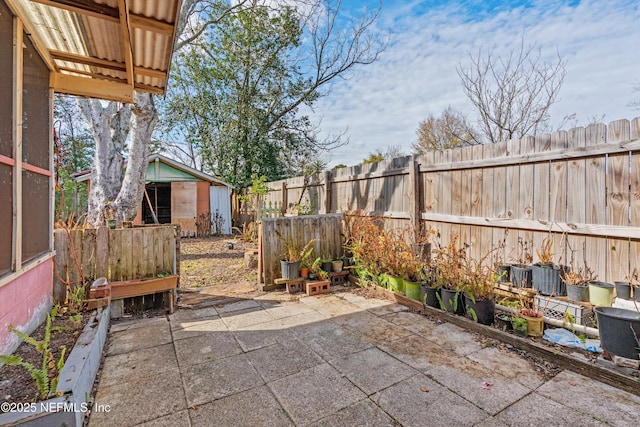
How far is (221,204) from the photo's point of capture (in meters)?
12.5

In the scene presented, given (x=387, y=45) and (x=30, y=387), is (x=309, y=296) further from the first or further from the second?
(x=387, y=45)

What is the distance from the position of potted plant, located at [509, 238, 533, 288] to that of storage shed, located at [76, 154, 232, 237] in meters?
10.9

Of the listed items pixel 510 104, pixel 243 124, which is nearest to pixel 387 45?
pixel 510 104

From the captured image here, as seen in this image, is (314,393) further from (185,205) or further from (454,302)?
(185,205)

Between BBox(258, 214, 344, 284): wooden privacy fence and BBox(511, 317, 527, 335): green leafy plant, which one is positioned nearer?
BBox(511, 317, 527, 335): green leafy plant

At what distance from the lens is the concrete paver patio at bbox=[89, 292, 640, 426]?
1.81m

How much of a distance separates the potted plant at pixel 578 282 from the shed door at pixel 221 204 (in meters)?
11.5

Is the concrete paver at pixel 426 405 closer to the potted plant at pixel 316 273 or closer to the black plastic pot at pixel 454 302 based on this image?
the black plastic pot at pixel 454 302

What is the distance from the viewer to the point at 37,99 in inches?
111

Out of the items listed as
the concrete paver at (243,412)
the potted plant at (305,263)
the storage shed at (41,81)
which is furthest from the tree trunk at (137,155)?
the concrete paver at (243,412)

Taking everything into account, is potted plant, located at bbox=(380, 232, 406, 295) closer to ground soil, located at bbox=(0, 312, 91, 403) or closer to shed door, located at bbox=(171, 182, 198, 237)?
ground soil, located at bbox=(0, 312, 91, 403)

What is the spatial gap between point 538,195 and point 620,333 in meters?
1.66

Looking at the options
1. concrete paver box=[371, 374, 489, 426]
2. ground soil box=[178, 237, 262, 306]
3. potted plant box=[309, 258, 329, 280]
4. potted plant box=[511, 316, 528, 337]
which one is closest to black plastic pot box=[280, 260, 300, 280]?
potted plant box=[309, 258, 329, 280]

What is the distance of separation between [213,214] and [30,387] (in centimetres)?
1089
